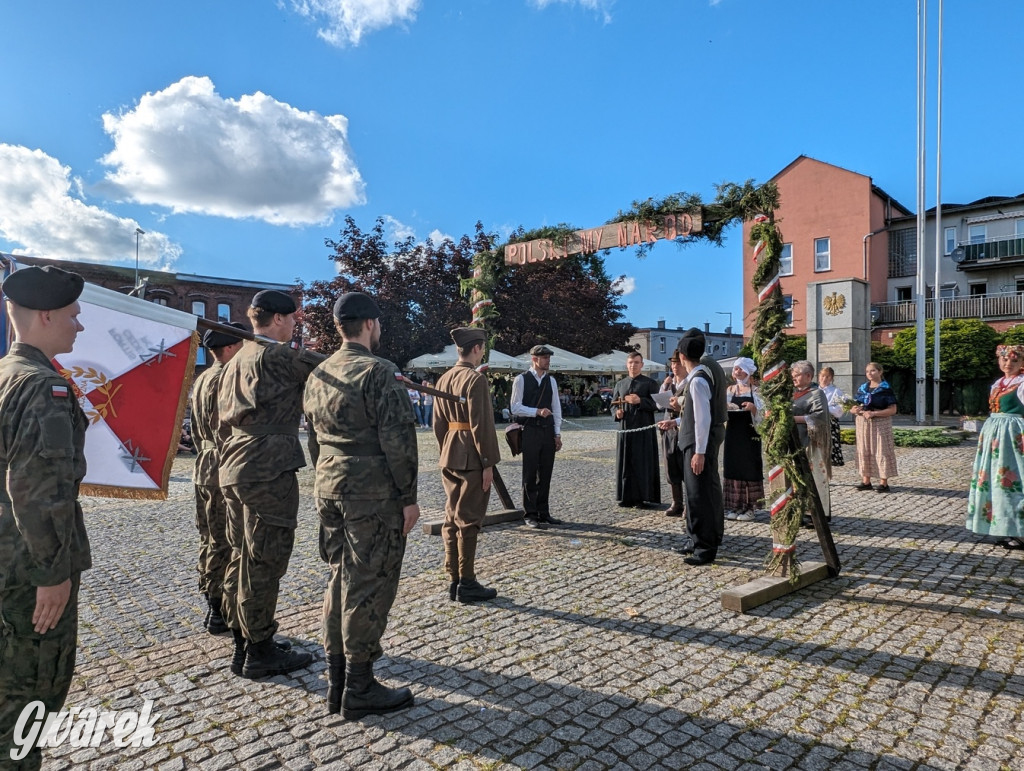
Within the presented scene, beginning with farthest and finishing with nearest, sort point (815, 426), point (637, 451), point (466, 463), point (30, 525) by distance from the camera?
point (637, 451) → point (815, 426) → point (466, 463) → point (30, 525)

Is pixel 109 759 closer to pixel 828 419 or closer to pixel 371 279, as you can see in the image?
pixel 828 419

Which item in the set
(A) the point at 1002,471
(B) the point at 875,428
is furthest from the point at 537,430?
(B) the point at 875,428

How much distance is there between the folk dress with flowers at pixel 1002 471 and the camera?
20.5ft

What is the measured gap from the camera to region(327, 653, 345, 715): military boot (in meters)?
3.29

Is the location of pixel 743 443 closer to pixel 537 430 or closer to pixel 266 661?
pixel 537 430

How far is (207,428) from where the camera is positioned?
14.0 feet

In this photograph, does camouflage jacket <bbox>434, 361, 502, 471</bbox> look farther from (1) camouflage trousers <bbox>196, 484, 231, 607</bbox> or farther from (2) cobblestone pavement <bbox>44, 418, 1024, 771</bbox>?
(1) camouflage trousers <bbox>196, 484, 231, 607</bbox>

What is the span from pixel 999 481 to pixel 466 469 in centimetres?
530

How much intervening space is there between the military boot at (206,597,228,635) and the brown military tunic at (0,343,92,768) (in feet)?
6.38

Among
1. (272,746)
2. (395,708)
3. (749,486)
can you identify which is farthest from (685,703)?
(749,486)

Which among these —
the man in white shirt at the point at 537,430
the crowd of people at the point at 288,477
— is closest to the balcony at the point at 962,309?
the man in white shirt at the point at 537,430

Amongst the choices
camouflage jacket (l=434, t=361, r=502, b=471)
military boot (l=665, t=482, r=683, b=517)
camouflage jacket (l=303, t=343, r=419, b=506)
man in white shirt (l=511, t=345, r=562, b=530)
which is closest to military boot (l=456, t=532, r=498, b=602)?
camouflage jacket (l=434, t=361, r=502, b=471)

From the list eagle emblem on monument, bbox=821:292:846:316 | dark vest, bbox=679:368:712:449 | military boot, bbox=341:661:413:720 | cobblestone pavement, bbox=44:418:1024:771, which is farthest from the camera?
eagle emblem on monument, bbox=821:292:846:316

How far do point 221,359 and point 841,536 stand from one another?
247 inches
